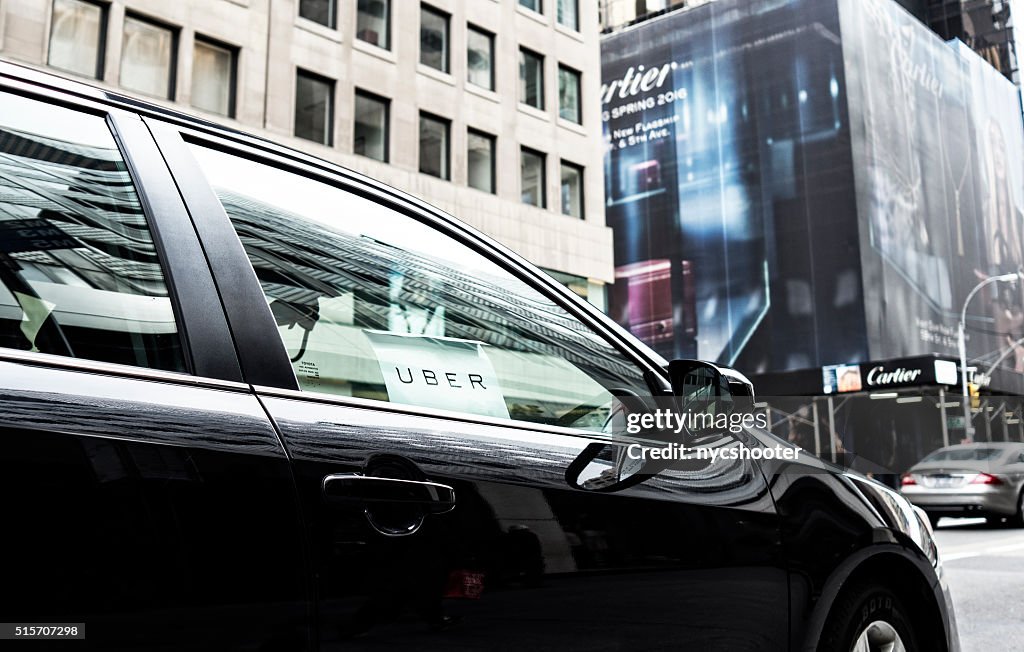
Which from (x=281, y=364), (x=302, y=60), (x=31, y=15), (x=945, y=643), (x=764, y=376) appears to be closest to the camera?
(x=281, y=364)

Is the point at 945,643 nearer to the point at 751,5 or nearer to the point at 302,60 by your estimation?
the point at 302,60

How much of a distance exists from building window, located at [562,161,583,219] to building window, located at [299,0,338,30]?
25.9 feet

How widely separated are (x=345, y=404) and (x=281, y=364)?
129 millimetres

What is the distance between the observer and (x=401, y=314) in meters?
2.08

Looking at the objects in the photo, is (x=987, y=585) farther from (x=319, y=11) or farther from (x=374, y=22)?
(x=374, y=22)

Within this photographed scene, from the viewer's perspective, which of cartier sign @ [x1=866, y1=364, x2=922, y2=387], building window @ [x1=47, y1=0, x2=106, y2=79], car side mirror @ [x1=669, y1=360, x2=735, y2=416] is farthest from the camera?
cartier sign @ [x1=866, y1=364, x2=922, y2=387]

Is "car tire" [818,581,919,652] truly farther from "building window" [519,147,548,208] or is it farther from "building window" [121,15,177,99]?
"building window" [519,147,548,208]

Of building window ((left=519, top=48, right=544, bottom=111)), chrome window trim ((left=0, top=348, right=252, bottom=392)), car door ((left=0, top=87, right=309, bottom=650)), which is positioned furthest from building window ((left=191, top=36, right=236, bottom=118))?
chrome window trim ((left=0, top=348, right=252, bottom=392))

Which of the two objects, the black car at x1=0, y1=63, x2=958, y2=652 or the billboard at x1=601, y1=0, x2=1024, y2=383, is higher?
the billboard at x1=601, y1=0, x2=1024, y2=383

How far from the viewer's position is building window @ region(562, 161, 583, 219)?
1096 inches

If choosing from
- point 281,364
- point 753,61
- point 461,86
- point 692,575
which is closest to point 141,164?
point 281,364

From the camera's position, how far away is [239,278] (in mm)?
1629

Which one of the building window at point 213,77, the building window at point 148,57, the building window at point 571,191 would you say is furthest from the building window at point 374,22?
the building window at point 571,191

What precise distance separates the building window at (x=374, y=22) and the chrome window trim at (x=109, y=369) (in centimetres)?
2340
